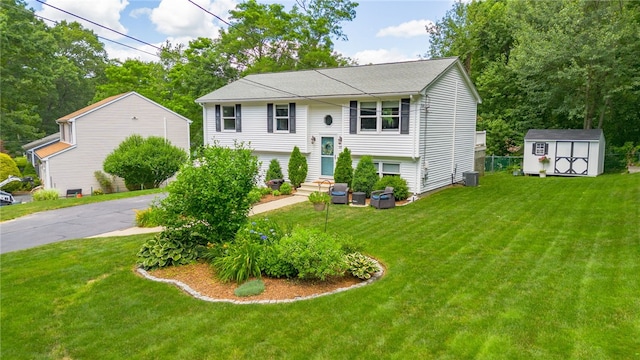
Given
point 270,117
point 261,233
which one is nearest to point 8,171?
point 270,117

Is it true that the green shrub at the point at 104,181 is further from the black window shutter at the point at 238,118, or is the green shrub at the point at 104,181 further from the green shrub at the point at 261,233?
the green shrub at the point at 261,233

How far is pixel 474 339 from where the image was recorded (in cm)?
452

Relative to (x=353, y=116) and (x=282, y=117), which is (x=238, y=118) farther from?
(x=353, y=116)

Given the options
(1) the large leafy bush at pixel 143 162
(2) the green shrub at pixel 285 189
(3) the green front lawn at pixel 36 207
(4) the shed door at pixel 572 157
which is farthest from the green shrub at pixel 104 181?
(4) the shed door at pixel 572 157

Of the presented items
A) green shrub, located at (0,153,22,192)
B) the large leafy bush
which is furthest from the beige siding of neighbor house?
green shrub, located at (0,153,22,192)

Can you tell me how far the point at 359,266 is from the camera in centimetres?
668

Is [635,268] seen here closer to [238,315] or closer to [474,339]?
[474,339]

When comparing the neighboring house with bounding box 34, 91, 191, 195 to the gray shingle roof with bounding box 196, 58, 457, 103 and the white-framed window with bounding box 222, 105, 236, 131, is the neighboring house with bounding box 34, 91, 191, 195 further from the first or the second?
the white-framed window with bounding box 222, 105, 236, 131

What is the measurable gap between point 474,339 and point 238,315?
9.29ft

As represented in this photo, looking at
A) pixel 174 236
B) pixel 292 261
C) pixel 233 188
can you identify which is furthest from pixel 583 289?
pixel 174 236

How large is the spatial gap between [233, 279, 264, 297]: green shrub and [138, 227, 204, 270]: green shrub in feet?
5.51

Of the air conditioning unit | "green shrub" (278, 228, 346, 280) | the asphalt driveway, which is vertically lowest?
the asphalt driveway

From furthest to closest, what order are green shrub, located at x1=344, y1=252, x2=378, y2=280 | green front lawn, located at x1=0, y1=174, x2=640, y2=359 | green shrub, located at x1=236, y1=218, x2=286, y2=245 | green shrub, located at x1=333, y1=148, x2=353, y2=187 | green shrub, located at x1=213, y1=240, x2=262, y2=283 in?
green shrub, located at x1=333, y1=148, x2=353, y2=187
green shrub, located at x1=236, y1=218, x2=286, y2=245
green shrub, located at x1=344, y1=252, x2=378, y2=280
green shrub, located at x1=213, y1=240, x2=262, y2=283
green front lawn, located at x1=0, y1=174, x2=640, y2=359

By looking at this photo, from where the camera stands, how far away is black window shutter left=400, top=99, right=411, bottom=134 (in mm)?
14505
